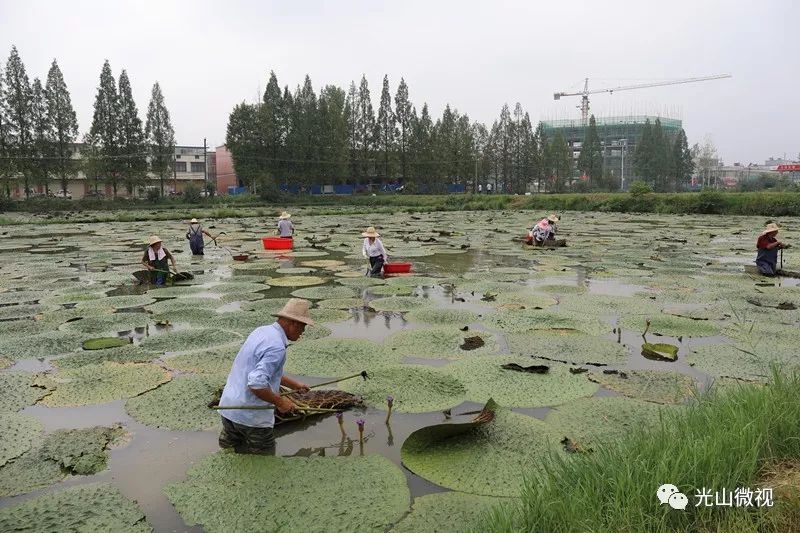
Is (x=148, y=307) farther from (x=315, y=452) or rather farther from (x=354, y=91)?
(x=354, y=91)

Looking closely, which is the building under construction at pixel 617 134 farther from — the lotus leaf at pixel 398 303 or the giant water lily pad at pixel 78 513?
the giant water lily pad at pixel 78 513

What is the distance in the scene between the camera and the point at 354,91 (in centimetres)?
5938

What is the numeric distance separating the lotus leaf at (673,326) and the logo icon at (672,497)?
15.4ft

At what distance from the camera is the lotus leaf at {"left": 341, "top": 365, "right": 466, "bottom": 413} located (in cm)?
467

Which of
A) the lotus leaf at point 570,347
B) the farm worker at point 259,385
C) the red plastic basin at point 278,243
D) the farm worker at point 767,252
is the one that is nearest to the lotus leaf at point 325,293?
the lotus leaf at point 570,347

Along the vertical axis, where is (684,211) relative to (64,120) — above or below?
below

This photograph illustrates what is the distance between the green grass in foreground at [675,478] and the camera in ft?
7.98

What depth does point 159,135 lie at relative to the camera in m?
50.7

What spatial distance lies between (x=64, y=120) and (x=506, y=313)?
50673 mm

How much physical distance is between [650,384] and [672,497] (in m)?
2.73

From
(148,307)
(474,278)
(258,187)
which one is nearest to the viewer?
(148,307)

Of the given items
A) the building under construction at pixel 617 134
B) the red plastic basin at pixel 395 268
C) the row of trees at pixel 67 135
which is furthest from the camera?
the building under construction at pixel 617 134

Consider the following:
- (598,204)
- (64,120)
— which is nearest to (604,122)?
(598,204)

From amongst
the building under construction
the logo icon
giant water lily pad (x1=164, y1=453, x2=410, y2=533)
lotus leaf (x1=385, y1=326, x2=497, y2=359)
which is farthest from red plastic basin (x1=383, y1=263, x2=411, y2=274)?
the building under construction
